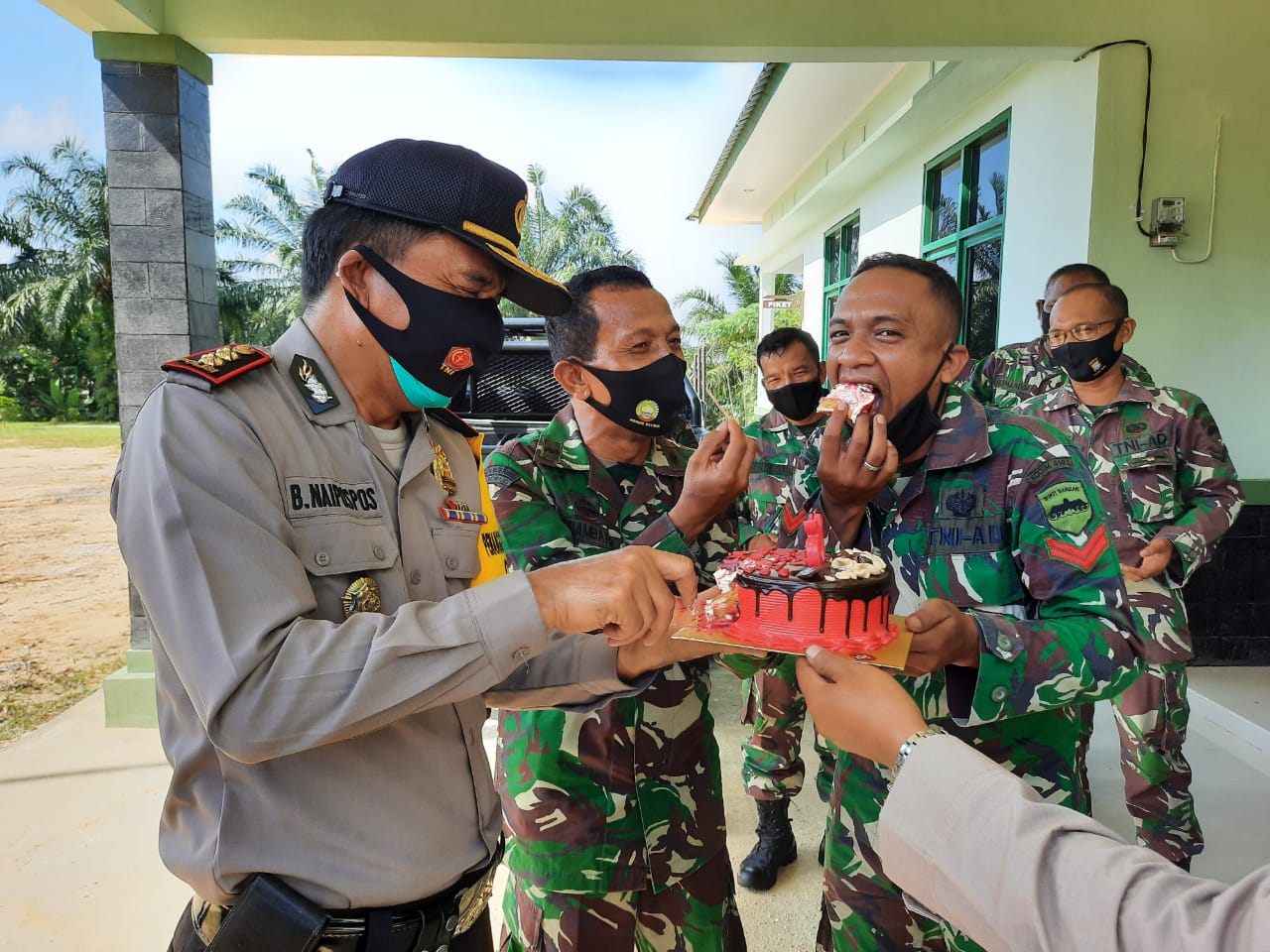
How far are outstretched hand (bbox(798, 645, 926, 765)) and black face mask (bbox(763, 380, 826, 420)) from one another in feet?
10.9

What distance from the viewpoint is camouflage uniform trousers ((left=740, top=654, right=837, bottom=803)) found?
3743mm

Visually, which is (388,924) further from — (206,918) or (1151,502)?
(1151,502)

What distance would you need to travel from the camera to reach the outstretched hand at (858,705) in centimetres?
122


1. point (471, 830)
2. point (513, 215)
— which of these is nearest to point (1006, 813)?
point (471, 830)

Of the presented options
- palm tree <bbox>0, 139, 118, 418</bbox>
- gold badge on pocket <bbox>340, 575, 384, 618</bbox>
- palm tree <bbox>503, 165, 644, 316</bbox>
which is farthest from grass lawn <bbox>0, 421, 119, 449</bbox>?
gold badge on pocket <bbox>340, 575, 384, 618</bbox>

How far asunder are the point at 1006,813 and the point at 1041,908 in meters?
0.11

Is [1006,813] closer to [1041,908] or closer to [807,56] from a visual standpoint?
[1041,908]

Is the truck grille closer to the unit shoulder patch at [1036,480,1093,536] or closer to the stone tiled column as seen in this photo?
the stone tiled column

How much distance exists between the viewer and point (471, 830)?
142 centimetres

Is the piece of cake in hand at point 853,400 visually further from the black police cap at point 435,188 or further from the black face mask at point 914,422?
the black police cap at point 435,188

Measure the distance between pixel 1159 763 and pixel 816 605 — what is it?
113 inches

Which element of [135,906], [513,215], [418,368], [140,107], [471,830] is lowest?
[135,906]

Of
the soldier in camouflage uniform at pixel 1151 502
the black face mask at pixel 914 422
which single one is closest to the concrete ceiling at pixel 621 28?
the soldier in camouflage uniform at pixel 1151 502

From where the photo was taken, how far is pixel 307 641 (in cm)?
106
